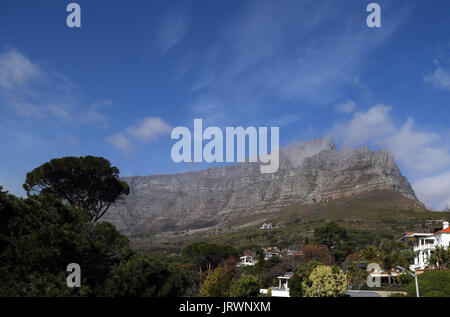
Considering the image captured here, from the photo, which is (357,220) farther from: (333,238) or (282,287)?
(282,287)

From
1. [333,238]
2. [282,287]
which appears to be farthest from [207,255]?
[333,238]

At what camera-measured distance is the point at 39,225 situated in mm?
20812

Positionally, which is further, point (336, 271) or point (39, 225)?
point (336, 271)

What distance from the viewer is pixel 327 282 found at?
149 feet

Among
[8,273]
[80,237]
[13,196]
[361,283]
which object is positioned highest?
[13,196]

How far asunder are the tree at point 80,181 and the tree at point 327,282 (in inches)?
1018

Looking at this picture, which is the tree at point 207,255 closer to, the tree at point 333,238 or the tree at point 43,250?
the tree at point 333,238

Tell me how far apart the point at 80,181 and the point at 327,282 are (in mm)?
30871

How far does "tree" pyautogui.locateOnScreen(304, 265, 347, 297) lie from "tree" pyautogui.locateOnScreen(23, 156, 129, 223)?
2586 centimetres

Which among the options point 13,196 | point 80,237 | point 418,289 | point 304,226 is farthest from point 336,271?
point 304,226

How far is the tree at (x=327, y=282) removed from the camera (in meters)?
45.1

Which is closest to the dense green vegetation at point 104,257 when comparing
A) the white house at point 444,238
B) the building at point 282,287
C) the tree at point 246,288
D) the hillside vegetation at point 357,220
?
the tree at point 246,288
